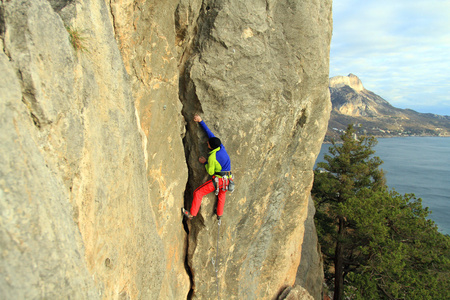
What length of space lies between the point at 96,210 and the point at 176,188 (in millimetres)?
2772

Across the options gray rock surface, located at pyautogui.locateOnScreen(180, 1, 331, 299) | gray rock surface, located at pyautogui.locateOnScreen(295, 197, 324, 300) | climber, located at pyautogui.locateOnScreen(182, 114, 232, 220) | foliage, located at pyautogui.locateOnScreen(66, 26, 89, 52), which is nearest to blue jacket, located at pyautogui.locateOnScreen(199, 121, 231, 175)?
climber, located at pyautogui.locateOnScreen(182, 114, 232, 220)

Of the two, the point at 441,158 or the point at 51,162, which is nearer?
the point at 51,162

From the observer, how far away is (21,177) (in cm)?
193

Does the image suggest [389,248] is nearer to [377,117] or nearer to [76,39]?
[76,39]

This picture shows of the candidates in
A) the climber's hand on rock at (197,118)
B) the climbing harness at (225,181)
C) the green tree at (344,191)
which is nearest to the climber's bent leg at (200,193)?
the climbing harness at (225,181)

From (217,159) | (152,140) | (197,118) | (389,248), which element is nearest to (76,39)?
(152,140)

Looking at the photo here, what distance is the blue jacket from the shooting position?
225 inches

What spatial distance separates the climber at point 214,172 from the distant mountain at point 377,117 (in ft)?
381

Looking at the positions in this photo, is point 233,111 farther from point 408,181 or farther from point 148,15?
point 408,181

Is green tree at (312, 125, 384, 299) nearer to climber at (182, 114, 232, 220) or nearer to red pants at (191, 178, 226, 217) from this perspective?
red pants at (191, 178, 226, 217)

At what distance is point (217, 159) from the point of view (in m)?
5.80

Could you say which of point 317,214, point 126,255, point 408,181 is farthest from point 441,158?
point 126,255

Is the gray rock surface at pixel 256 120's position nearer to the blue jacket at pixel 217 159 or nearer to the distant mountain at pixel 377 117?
the blue jacket at pixel 217 159

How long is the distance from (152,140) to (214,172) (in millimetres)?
1482
